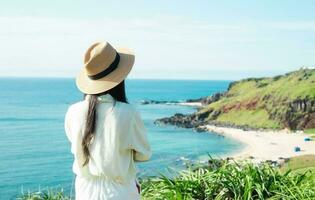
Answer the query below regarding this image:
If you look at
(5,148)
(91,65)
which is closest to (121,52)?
(91,65)

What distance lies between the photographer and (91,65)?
3596 mm

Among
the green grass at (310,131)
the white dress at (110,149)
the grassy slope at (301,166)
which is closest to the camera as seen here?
the white dress at (110,149)

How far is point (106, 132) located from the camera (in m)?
3.50

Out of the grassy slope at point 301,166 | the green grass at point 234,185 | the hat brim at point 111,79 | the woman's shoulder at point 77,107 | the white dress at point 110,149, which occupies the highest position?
the hat brim at point 111,79

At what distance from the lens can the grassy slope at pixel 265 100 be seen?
6500cm

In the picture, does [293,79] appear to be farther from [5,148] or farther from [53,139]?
[5,148]

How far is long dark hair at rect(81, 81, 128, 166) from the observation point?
138 inches

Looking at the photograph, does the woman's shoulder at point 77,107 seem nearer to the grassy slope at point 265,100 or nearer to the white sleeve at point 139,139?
the white sleeve at point 139,139

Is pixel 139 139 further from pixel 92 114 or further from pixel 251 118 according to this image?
pixel 251 118

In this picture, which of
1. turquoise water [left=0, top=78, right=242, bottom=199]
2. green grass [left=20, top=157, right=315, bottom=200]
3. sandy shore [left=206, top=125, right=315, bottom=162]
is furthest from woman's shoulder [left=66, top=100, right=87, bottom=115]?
sandy shore [left=206, top=125, right=315, bottom=162]

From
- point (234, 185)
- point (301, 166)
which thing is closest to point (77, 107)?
point (234, 185)

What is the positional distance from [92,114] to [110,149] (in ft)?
0.77

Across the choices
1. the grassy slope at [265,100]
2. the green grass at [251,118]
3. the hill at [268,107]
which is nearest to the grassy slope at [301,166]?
the hill at [268,107]

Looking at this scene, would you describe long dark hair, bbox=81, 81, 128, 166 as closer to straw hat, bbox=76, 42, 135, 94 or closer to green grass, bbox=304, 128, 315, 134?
straw hat, bbox=76, 42, 135, 94
